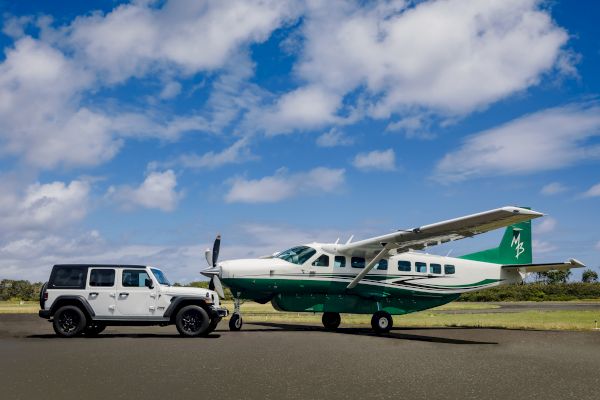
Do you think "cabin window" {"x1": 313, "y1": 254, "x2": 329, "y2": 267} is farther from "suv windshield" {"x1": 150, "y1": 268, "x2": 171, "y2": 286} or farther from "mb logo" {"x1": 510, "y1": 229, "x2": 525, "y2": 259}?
"mb logo" {"x1": 510, "y1": 229, "x2": 525, "y2": 259}

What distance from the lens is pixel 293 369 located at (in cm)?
1001

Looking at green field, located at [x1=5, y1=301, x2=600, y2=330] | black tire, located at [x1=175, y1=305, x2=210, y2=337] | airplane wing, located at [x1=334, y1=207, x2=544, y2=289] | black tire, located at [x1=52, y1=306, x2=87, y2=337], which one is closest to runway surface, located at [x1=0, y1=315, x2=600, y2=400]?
black tire, located at [x1=52, y1=306, x2=87, y2=337]

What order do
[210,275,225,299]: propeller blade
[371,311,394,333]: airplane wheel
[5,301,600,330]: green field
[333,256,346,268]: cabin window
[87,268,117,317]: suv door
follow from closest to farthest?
[87,268,117,317]: suv door, [210,275,225,299]: propeller blade, [371,311,394,333]: airplane wheel, [333,256,346,268]: cabin window, [5,301,600,330]: green field

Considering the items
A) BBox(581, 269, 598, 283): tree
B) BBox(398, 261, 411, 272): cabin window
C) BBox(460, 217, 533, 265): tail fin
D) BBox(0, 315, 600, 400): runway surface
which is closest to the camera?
BBox(0, 315, 600, 400): runway surface

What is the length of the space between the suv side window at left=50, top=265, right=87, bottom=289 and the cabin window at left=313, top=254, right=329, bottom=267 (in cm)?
855

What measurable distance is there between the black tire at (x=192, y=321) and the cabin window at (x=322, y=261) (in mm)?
5905

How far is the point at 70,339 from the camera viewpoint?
16.0 metres

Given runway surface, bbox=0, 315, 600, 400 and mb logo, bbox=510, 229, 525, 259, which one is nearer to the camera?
runway surface, bbox=0, 315, 600, 400

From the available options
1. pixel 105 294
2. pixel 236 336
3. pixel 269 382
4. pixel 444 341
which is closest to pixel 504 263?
pixel 444 341

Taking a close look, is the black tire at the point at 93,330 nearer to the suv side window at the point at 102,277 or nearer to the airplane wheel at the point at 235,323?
the suv side window at the point at 102,277

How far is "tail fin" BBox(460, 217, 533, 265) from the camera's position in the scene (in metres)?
25.2

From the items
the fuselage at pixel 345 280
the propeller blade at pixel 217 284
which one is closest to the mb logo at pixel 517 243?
the fuselage at pixel 345 280

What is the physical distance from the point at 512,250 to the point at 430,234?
728cm

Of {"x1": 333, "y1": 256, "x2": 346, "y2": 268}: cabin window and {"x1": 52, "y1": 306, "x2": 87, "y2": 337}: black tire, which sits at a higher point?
{"x1": 333, "y1": 256, "x2": 346, "y2": 268}: cabin window
